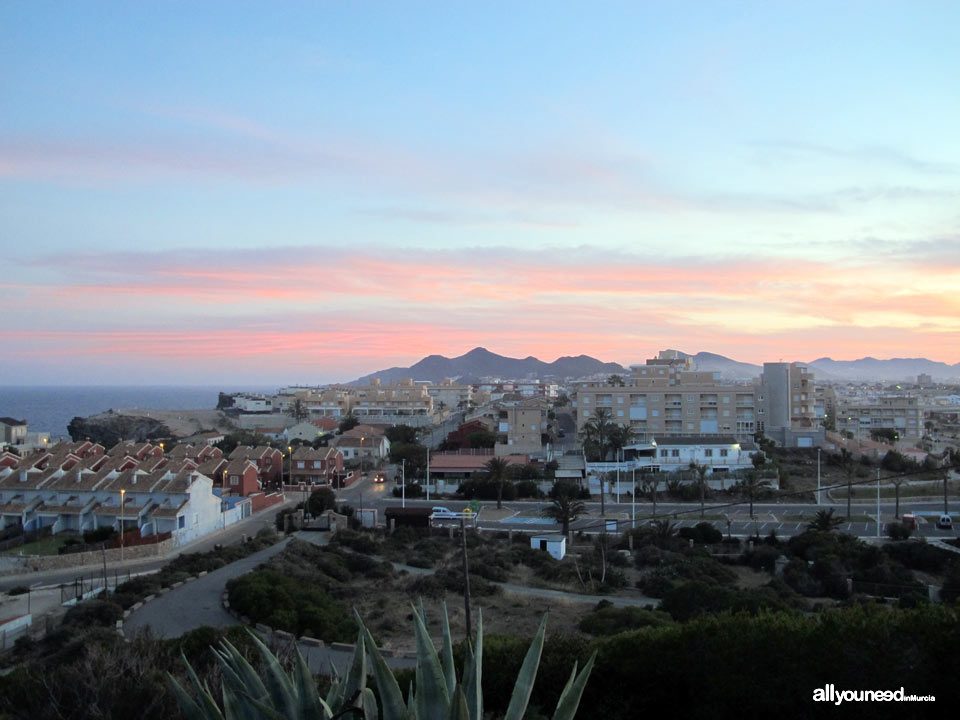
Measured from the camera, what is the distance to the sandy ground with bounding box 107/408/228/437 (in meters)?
82.7

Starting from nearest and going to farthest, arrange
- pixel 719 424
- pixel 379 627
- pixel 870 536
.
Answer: pixel 379 627
pixel 870 536
pixel 719 424

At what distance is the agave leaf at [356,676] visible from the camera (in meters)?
4.64

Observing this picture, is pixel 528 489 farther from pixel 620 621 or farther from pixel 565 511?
pixel 620 621

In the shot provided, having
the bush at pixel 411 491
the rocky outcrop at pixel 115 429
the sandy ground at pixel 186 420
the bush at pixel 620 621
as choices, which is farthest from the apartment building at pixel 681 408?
the sandy ground at pixel 186 420

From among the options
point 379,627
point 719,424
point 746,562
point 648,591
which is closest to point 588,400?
point 719,424

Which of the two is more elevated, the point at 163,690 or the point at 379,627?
the point at 163,690

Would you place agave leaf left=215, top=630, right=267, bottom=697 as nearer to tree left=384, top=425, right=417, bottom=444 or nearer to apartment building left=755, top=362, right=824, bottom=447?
tree left=384, top=425, right=417, bottom=444

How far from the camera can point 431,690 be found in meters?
4.02

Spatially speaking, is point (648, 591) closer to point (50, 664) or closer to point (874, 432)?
point (50, 664)

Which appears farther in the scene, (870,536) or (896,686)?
(870,536)

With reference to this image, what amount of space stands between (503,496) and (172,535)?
16649mm

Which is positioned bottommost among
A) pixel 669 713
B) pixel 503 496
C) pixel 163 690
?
pixel 503 496

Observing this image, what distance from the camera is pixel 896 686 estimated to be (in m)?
6.80

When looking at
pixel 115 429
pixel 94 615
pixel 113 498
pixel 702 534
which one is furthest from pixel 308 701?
pixel 115 429
